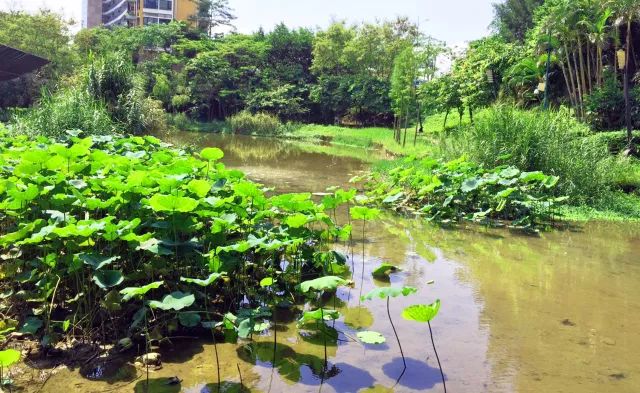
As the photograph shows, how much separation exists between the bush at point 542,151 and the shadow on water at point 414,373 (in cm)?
701

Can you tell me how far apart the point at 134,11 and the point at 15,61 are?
50.6 m

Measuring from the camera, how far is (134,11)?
59156 millimetres

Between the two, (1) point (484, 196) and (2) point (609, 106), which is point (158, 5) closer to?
(2) point (609, 106)

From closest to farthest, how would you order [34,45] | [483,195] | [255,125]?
[483,195] → [34,45] → [255,125]

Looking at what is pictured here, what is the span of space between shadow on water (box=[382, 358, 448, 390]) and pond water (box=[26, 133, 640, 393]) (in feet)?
0.04

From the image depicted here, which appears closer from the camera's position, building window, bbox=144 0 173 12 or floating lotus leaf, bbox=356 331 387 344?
floating lotus leaf, bbox=356 331 387 344

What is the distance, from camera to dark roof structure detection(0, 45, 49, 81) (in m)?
12.7

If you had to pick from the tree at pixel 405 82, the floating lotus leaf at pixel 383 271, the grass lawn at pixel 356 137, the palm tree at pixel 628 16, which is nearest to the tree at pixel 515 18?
the grass lawn at pixel 356 137

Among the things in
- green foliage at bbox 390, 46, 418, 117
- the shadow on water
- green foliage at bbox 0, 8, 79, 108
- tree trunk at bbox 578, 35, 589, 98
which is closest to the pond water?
the shadow on water

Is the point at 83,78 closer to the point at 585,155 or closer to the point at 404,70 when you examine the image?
the point at 585,155

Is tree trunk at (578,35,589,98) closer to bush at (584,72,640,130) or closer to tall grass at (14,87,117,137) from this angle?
bush at (584,72,640,130)

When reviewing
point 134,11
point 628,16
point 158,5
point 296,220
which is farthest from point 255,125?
point 134,11

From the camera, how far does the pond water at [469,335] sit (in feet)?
10.6

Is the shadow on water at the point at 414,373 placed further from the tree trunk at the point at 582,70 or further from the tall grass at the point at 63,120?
the tree trunk at the point at 582,70
